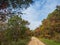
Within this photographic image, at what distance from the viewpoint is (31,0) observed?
1127 cm

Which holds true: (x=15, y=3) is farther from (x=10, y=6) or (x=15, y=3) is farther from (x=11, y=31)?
A: (x=11, y=31)

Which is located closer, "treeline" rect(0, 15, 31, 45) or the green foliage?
the green foliage

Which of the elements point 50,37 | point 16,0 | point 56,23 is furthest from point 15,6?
point 50,37

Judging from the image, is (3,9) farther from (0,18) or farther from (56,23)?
(56,23)

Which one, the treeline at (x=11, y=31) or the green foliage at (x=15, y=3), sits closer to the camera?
the green foliage at (x=15, y=3)

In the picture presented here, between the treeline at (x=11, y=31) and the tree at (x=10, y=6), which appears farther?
the treeline at (x=11, y=31)

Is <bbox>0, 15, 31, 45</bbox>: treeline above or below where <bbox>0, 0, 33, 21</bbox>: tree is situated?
above

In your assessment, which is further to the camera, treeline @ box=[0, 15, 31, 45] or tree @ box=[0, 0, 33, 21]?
treeline @ box=[0, 15, 31, 45]

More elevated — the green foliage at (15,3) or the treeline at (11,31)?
the treeline at (11,31)

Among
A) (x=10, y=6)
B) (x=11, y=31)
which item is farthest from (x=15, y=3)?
(x=11, y=31)

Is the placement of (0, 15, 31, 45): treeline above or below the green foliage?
above

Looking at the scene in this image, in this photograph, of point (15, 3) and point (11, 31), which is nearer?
point (15, 3)

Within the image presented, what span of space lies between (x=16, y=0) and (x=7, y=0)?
1.56ft

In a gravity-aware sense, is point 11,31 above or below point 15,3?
above
